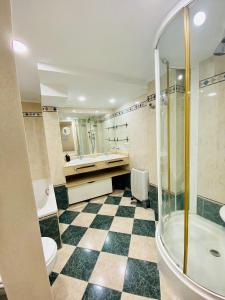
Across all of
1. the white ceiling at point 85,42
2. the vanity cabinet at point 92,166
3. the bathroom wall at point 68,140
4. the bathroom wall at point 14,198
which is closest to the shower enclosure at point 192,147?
the white ceiling at point 85,42

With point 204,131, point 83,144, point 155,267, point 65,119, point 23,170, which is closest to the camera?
point 23,170

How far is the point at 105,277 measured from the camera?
1.19 m

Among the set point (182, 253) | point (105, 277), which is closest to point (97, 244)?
point (105, 277)

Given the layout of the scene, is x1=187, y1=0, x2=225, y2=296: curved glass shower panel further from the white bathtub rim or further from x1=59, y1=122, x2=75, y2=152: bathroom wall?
x1=59, y1=122, x2=75, y2=152: bathroom wall

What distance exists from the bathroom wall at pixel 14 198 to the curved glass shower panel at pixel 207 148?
3.66ft

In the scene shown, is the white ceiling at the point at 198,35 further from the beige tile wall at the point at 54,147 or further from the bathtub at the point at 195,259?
the beige tile wall at the point at 54,147

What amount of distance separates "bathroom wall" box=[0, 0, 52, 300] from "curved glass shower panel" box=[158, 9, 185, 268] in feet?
3.67

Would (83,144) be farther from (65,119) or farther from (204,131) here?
(204,131)

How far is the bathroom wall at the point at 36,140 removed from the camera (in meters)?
2.25

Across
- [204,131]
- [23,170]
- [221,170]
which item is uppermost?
[204,131]

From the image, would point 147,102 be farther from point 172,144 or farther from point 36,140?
point 36,140

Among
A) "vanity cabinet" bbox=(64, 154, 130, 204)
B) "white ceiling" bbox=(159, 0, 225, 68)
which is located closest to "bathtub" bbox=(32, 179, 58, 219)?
"vanity cabinet" bbox=(64, 154, 130, 204)

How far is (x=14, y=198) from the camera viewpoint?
1.78 ft

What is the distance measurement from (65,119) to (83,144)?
0.67 metres
